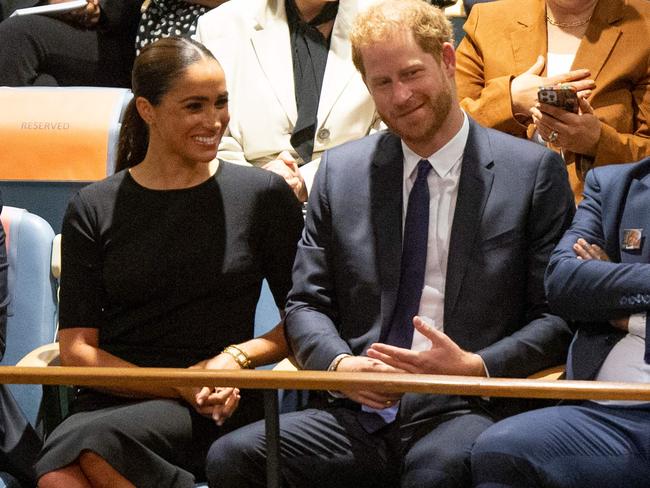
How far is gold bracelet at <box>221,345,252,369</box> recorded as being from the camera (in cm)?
256

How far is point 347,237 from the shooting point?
258 centimetres

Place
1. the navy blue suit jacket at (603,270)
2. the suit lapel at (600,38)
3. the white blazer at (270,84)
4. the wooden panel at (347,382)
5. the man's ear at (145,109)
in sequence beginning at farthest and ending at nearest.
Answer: the white blazer at (270,84)
the suit lapel at (600,38)
the man's ear at (145,109)
the navy blue suit jacket at (603,270)
the wooden panel at (347,382)

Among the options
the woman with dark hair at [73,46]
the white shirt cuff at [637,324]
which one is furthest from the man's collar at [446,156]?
the woman with dark hair at [73,46]

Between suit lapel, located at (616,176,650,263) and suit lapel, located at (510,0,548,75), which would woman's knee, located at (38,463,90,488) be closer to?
suit lapel, located at (616,176,650,263)

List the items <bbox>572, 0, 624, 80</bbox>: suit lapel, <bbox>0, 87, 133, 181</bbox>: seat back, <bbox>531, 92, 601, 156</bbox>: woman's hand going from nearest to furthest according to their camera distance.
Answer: <bbox>531, 92, 601, 156</bbox>: woman's hand → <bbox>572, 0, 624, 80</bbox>: suit lapel → <bbox>0, 87, 133, 181</bbox>: seat back

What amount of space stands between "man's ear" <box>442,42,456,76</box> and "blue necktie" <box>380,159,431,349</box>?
260mm

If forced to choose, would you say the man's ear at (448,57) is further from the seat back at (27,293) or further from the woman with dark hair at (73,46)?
the woman with dark hair at (73,46)

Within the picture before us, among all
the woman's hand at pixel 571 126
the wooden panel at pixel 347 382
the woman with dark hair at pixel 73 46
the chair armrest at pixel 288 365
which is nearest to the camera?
the wooden panel at pixel 347 382

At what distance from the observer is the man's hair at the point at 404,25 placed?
8.39ft

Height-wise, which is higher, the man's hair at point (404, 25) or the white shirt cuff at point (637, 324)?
the man's hair at point (404, 25)

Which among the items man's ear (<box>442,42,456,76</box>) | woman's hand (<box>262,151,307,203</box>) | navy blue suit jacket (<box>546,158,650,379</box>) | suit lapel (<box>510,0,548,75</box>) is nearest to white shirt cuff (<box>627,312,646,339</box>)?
navy blue suit jacket (<box>546,158,650,379</box>)

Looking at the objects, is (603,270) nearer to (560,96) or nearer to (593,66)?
(560,96)

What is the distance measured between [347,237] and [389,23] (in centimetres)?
44

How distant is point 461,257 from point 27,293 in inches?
40.4
